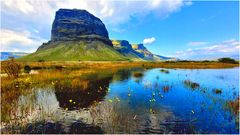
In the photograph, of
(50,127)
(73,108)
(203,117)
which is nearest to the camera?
(50,127)

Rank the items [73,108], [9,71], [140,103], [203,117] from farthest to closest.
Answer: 1. [9,71]
2. [140,103]
3. [73,108]
4. [203,117]

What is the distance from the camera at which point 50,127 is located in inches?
552

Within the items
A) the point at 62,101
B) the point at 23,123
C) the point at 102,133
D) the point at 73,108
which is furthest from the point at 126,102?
the point at 23,123

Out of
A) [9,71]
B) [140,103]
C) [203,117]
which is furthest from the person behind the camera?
[9,71]

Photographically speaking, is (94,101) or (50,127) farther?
(94,101)

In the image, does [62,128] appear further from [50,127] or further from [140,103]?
[140,103]

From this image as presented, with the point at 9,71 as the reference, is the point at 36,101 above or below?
below

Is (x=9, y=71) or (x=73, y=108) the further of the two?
(x=9, y=71)

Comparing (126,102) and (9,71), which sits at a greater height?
(9,71)

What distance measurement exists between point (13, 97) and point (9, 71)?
717 inches

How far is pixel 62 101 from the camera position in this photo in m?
22.2

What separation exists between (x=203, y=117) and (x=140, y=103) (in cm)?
704

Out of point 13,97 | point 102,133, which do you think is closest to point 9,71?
point 13,97

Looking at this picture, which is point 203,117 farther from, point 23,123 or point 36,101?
point 36,101
